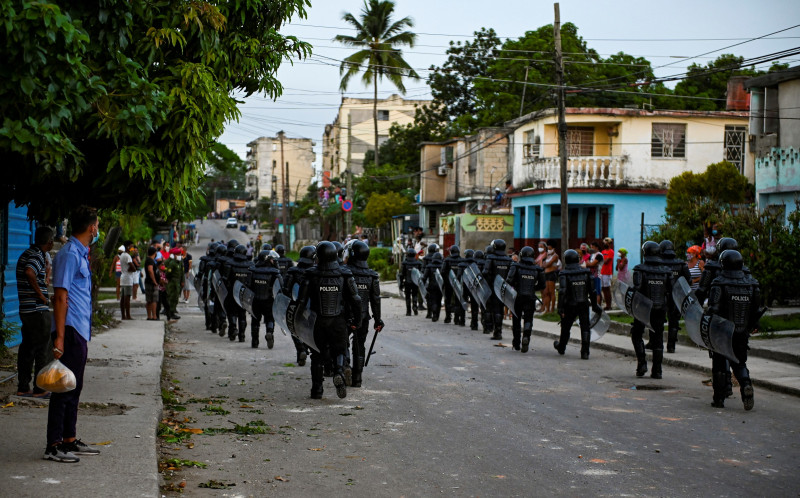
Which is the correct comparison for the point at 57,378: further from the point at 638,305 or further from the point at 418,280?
the point at 418,280

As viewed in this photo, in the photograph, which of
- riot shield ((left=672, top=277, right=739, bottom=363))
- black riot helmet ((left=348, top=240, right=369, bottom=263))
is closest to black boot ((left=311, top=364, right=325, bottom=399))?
black riot helmet ((left=348, top=240, right=369, bottom=263))

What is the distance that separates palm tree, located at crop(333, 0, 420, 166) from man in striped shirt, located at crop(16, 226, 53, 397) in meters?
39.0

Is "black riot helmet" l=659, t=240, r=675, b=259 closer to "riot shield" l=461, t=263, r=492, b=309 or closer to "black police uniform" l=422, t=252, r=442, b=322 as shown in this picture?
"riot shield" l=461, t=263, r=492, b=309

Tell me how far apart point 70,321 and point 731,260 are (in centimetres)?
704

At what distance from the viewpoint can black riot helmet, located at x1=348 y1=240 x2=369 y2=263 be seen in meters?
11.7

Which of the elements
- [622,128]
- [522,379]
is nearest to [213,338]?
[522,379]

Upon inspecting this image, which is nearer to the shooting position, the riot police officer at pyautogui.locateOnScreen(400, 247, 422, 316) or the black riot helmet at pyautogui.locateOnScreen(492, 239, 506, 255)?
the black riot helmet at pyautogui.locateOnScreen(492, 239, 506, 255)

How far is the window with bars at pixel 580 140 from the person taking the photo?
34406 mm

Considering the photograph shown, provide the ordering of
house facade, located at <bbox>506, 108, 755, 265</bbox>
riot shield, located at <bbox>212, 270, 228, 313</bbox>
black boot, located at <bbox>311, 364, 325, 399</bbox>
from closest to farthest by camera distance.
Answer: black boot, located at <bbox>311, 364, 325, 399</bbox> → riot shield, located at <bbox>212, 270, 228, 313</bbox> → house facade, located at <bbox>506, 108, 755, 265</bbox>

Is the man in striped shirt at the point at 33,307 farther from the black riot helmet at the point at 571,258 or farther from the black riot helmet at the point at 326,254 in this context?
the black riot helmet at the point at 571,258

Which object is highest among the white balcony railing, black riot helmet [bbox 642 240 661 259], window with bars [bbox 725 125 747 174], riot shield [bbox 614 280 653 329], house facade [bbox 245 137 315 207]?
house facade [bbox 245 137 315 207]

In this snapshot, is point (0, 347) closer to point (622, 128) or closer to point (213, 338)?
point (213, 338)

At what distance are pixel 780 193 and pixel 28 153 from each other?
22638 millimetres

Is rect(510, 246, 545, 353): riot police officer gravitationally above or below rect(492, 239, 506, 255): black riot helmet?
below
